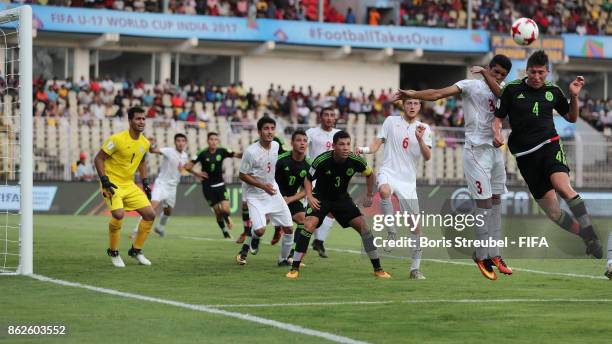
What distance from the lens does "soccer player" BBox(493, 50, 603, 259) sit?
12219mm

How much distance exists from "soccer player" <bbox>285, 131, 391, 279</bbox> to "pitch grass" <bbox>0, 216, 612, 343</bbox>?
0.32 m

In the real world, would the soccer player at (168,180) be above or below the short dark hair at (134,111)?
below

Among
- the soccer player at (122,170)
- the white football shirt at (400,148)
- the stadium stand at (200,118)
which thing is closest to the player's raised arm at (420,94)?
the white football shirt at (400,148)

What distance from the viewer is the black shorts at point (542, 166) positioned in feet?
40.4

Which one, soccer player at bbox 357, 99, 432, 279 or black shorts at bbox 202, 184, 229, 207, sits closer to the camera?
soccer player at bbox 357, 99, 432, 279

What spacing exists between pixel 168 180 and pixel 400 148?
969 centimetres

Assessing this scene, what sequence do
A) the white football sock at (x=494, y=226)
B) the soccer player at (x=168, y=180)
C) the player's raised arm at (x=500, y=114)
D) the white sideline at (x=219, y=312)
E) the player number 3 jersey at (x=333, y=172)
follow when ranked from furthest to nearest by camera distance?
the soccer player at (x=168, y=180) → the player number 3 jersey at (x=333, y=172) → the white football sock at (x=494, y=226) → the player's raised arm at (x=500, y=114) → the white sideline at (x=219, y=312)

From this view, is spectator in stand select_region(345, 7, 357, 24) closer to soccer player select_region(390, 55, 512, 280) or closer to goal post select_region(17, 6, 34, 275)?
goal post select_region(17, 6, 34, 275)

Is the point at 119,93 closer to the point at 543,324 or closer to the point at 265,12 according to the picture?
the point at 265,12

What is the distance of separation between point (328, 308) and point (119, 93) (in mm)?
29580

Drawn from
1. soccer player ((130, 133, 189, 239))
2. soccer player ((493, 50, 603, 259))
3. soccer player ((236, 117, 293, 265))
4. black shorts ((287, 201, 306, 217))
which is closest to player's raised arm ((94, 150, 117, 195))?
soccer player ((236, 117, 293, 265))

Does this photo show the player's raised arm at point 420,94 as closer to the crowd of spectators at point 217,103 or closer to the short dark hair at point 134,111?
the short dark hair at point 134,111

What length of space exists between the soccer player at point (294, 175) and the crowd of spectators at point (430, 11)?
91.3 ft

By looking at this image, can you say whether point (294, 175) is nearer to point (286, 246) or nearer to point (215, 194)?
point (286, 246)
